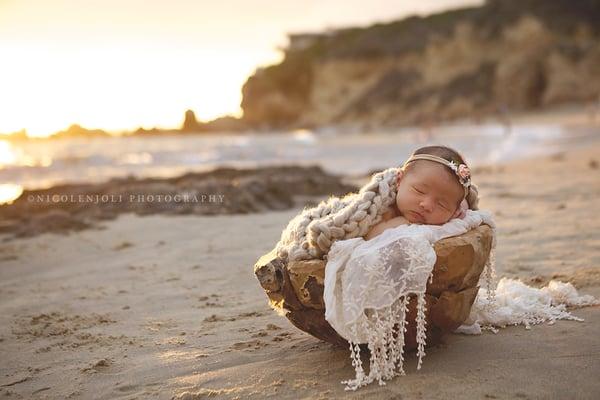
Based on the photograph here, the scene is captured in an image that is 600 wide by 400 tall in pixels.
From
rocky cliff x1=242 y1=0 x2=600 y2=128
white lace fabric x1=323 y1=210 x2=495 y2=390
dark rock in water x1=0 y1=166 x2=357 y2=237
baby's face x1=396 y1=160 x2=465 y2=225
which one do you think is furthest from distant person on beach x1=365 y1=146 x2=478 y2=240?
rocky cliff x1=242 y1=0 x2=600 y2=128

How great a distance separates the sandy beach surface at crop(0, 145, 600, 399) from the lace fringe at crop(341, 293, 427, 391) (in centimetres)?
5

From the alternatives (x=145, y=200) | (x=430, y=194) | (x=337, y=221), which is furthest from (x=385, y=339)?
(x=145, y=200)

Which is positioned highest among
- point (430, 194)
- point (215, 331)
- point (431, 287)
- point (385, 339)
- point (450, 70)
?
point (450, 70)

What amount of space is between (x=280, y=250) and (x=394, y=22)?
269ft

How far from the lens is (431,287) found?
251cm

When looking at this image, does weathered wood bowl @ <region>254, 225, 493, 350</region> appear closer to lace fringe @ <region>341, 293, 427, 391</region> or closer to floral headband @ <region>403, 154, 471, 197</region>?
lace fringe @ <region>341, 293, 427, 391</region>

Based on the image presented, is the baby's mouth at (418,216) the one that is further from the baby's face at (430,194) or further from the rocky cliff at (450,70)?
the rocky cliff at (450,70)

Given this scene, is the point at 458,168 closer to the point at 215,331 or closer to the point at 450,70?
the point at 215,331

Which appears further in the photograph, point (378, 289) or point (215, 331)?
point (215, 331)

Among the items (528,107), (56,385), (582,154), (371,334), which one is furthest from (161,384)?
(528,107)

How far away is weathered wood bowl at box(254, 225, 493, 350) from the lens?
2510 mm

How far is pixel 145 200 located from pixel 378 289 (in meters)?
6.91

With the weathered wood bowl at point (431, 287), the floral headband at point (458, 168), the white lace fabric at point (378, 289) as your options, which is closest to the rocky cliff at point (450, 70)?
the floral headband at point (458, 168)

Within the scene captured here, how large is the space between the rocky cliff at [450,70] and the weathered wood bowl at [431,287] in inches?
1597
